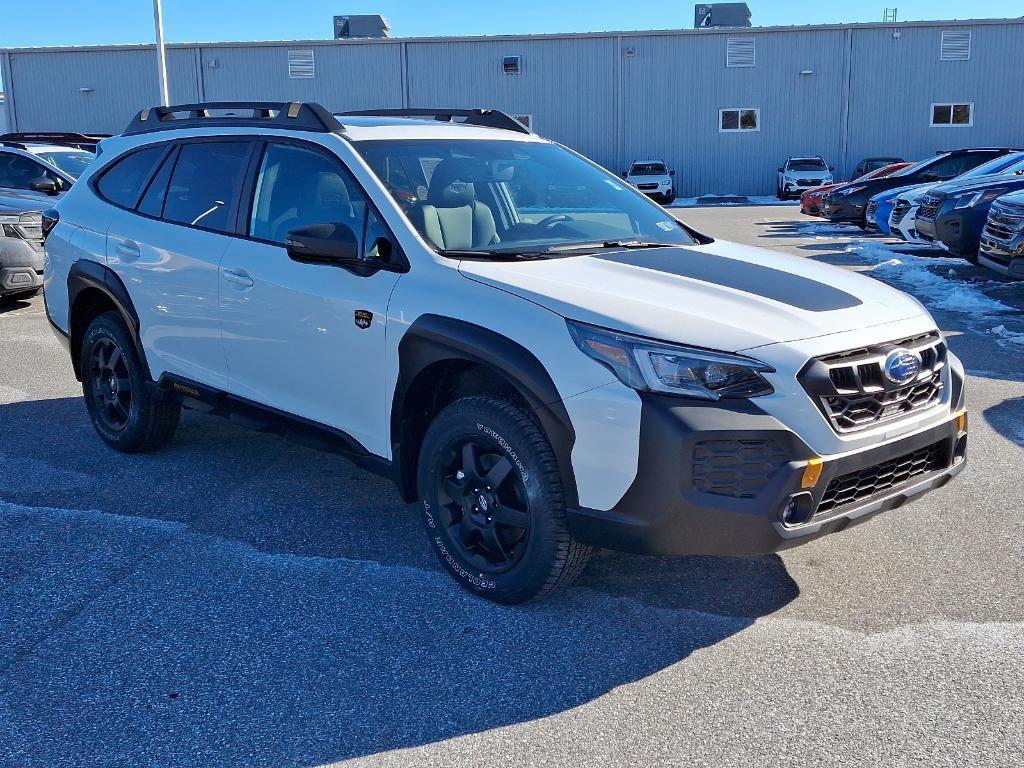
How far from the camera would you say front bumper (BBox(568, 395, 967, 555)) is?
10.3 feet

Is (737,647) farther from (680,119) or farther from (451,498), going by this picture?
(680,119)

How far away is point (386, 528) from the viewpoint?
456 cm

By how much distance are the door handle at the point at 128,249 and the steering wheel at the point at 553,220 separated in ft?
7.11

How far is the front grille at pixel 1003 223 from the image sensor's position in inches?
396

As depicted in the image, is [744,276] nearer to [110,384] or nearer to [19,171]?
[110,384]

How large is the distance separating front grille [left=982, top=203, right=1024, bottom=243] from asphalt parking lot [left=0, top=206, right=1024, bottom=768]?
18.8 ft

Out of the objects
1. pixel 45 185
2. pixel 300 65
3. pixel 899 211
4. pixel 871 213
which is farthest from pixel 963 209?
pixel 300 65

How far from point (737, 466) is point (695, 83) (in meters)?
37.7

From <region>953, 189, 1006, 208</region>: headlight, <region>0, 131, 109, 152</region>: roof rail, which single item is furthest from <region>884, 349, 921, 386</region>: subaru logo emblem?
<region>0, 131, 109, 152</region>: roof rail

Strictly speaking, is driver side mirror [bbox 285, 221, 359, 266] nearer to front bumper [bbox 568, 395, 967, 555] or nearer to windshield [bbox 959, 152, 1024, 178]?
front bumper [bbox 568, 395, 967, 555]

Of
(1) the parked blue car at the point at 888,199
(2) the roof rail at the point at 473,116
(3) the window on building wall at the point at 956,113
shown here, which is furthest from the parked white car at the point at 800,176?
(2) the roof rail at the point at 473,116

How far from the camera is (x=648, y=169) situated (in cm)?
3553

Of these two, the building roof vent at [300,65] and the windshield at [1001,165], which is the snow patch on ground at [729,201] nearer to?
the building roof vent at [300,65]

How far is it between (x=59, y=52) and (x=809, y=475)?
4385 cm
